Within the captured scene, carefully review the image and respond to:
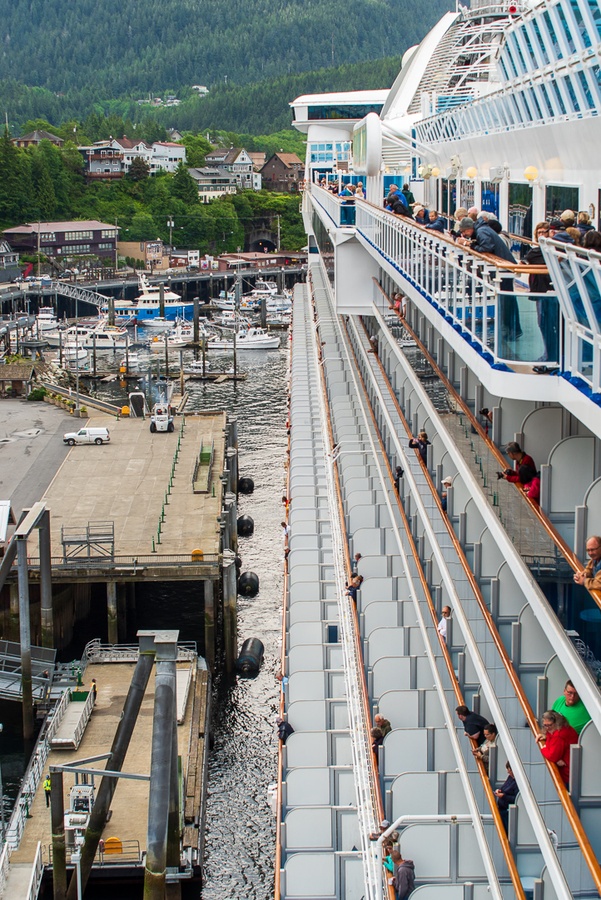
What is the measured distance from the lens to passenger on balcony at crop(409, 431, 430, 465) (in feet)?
58.2

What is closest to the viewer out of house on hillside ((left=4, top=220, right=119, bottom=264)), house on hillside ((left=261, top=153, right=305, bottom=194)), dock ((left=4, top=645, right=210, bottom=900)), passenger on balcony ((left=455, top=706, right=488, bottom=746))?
passenger on balcony ((left=455, top=706, right=488, bottom=746))

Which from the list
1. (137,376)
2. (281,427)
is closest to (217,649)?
(281,427)

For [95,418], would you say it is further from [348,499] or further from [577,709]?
[577,709]

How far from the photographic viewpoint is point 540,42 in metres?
16.7

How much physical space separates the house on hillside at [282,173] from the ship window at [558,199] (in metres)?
166

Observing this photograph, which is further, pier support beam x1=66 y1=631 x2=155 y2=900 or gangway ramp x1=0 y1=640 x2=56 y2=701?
gangway ramp x1=0 y1=640 x2=56 y2=701

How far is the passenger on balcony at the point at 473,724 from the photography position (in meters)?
11.9

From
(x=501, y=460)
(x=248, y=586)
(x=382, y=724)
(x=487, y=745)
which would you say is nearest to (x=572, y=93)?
(x=501, y=460)

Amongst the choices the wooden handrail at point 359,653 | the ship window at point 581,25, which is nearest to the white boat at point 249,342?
the wooden handrail at point 359,653

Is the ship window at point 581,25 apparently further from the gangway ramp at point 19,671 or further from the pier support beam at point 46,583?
the gangway ramp at point 19,671

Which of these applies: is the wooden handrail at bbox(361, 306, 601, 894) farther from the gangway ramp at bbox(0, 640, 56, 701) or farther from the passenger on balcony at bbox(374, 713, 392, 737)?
the gangway ramp at bbox(0, 640, 56, 701)

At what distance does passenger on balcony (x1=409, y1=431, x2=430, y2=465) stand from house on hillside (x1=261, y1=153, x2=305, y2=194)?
164 meters

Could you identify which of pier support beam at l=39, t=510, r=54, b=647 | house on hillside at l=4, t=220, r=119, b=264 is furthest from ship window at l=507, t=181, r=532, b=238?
house on hillside at l=4, t=220, r=119, b=264

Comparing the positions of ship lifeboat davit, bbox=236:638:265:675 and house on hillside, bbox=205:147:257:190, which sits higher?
house on hillside, bbox=205:147:257:190
